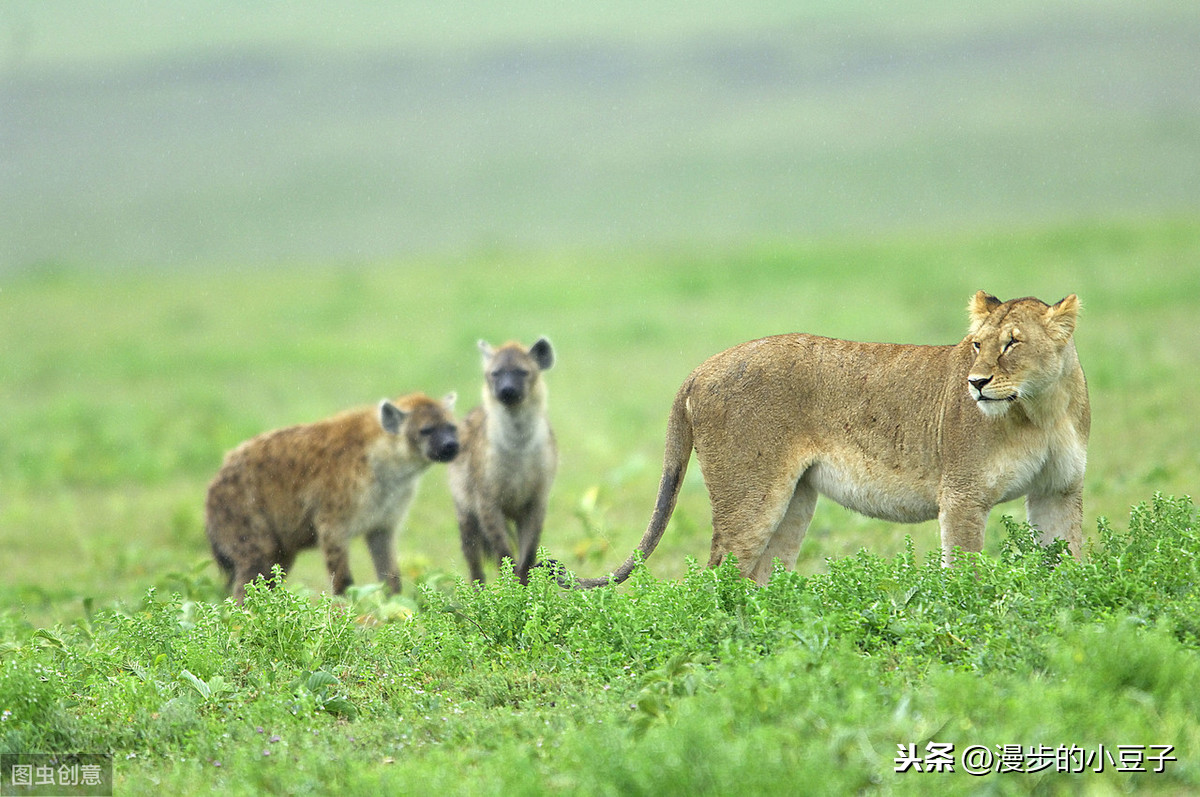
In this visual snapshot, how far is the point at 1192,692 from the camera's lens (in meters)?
4.75

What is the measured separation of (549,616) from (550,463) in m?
4.01

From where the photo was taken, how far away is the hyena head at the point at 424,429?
10.1 meters

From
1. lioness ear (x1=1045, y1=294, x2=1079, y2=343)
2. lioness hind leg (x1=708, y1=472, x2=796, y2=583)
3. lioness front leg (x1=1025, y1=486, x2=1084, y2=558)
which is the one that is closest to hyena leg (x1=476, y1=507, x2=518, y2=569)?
lioness hind leg (x1=708, y1=472, x2=796, y2=583)

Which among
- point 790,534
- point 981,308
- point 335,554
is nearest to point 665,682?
point 790,534

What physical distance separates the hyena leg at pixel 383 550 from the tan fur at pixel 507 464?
2.16 ft

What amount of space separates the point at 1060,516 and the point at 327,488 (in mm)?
5422

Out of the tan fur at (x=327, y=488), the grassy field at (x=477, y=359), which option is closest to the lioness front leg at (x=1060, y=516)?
the grassy field at (x=477, y=359)

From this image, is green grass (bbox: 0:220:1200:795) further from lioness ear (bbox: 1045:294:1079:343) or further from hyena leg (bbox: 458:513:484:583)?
lioness ear (bbox: 1045:294:1079:343)

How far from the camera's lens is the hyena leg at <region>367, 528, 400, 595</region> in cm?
1024

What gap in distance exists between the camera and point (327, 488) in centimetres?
985

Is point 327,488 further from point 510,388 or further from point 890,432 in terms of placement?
point 890,432

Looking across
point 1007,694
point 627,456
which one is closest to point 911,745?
point 1007,694

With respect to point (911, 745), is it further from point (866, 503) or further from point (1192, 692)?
point (866, 503)

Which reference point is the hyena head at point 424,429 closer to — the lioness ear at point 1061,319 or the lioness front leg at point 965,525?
the lioness front leg at point 965,525
